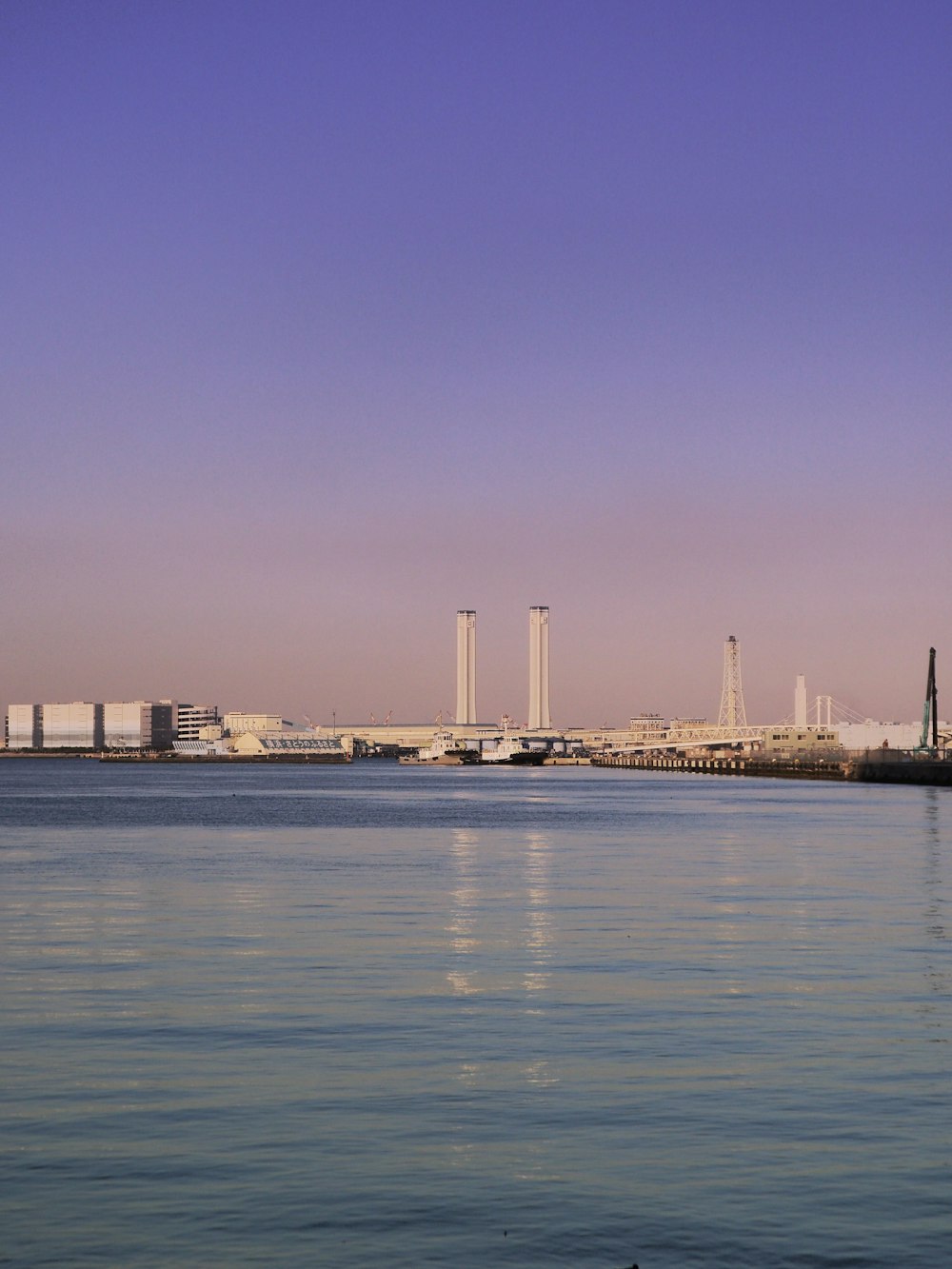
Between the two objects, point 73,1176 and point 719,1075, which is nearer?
point 73,1176

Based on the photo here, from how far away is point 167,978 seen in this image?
22281mm

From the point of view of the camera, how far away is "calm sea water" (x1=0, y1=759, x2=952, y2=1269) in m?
11.0

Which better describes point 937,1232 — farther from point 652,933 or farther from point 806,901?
point 806,901

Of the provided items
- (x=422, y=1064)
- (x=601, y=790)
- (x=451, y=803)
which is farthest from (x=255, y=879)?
(x=601, y=790)

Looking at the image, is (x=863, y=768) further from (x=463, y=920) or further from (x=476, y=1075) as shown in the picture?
(x=476, y=1075)

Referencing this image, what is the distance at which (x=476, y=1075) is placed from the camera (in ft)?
52.0

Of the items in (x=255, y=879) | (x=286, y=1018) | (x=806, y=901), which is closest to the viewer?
(x=286, y=1018)

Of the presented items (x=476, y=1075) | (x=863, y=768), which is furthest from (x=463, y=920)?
(x=863, y=768)

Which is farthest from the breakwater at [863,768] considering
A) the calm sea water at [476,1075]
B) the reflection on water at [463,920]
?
the calm sea water at [476,1075]

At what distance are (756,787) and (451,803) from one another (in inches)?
1727

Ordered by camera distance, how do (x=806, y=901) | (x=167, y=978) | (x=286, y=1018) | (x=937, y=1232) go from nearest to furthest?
1. (x=937, y=1232)
2. (x=286, y=1018)
3. (x=167, y=978)
4. (x=806, y=901)

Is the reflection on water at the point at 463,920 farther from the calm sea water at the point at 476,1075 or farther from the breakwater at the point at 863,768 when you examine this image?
the breakwater at the point at 863,768

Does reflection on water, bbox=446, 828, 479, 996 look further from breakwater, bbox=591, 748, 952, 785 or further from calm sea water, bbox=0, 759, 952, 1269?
breakwater, bbox=591, 748, 952, 785

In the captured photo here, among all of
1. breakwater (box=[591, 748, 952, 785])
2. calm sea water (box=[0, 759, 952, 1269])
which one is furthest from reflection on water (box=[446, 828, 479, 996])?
breakwater (box=[591, 748, 952, 785])
